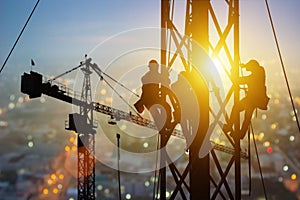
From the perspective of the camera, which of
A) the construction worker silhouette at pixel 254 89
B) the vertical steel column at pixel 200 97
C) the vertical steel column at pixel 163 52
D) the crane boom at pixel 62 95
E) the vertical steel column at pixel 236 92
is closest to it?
the construction worker silhouette at pixel 254 89

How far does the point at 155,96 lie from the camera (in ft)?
31.2

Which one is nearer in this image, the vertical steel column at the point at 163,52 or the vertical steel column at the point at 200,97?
the vertical steel column at the point at 200,97

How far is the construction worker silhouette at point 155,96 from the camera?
31.0ft

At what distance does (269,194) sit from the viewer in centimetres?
4962

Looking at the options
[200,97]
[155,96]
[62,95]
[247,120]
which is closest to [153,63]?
[155,96]

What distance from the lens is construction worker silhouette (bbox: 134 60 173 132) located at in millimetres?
9453

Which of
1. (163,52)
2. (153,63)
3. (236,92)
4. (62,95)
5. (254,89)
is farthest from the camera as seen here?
(62,95)

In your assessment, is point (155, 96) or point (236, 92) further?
point (155, 96)

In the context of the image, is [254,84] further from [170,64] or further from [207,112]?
[170,64]

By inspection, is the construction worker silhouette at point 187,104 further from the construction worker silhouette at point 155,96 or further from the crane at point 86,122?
the crane at point 86,122

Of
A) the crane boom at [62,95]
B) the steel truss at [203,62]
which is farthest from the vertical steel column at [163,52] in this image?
the crane boom at [62,95]

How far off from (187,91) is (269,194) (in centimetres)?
4357

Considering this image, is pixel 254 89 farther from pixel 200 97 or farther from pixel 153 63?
pixel 153 63

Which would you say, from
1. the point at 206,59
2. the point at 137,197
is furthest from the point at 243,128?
the point at 137,197
